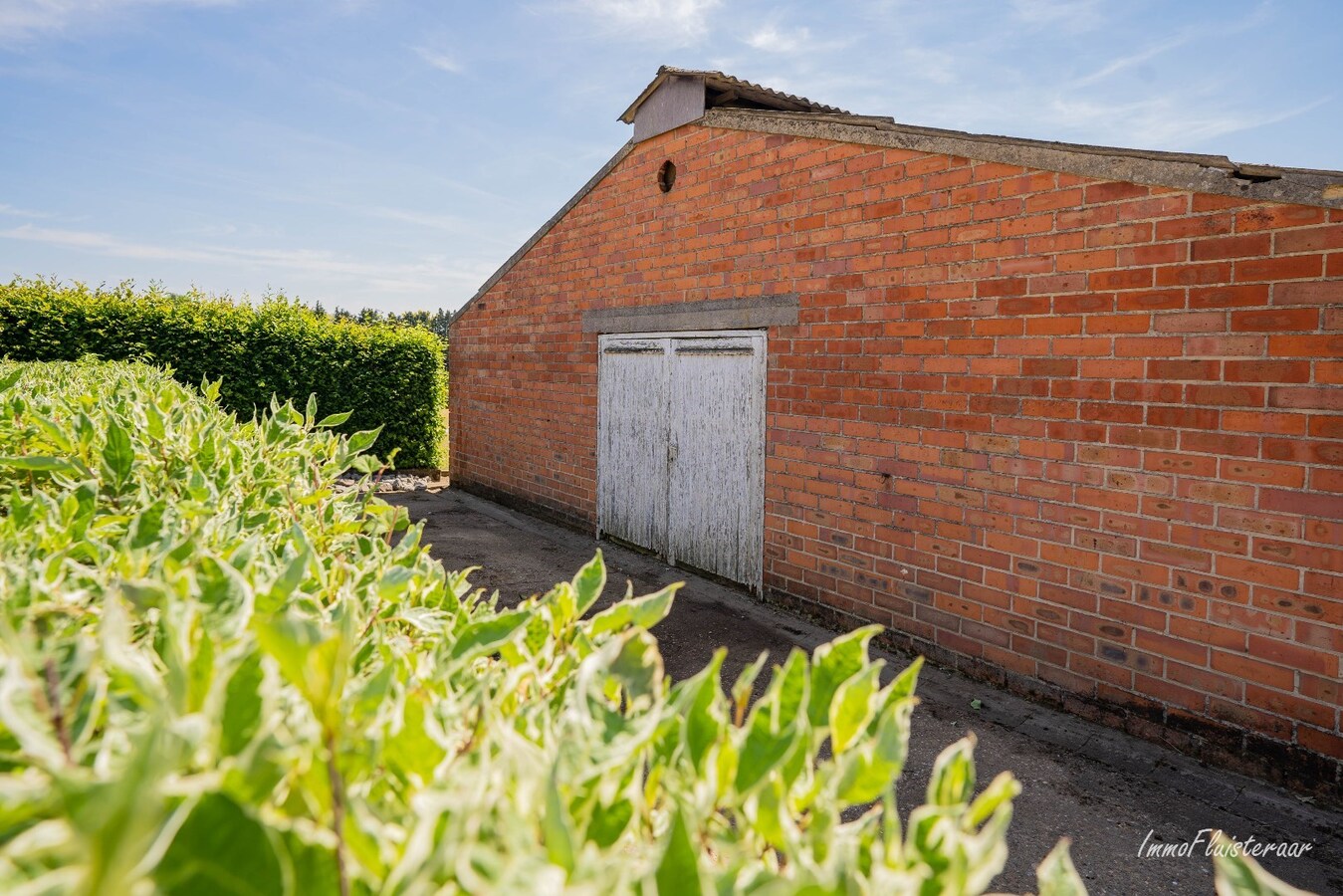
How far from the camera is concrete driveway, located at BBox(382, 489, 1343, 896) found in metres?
3.45

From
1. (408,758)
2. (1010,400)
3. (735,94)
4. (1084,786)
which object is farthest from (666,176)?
(408,758)

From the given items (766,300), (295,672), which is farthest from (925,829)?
(766,300)

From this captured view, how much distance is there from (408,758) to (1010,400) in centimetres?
493

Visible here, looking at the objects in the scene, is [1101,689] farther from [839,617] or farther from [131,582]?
[131,582]

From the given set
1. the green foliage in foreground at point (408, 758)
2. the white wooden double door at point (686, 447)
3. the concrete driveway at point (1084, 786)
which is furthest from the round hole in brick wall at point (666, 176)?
the green foliage in foreground at point (408, 758)

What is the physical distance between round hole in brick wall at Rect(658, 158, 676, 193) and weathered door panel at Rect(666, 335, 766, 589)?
1.56 m

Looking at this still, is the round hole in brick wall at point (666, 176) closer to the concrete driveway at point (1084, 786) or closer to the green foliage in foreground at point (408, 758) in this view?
the concrete driveway at point (1084, 786)

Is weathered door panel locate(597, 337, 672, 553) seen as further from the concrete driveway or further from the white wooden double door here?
the concrete driveway

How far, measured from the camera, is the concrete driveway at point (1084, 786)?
345 cm

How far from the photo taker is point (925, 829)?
2.75ft

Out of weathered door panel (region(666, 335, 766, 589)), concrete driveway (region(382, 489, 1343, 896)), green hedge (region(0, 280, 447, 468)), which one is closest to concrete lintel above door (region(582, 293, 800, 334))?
weathered door panel (region(666, 335, 766, 589))

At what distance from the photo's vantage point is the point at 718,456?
24.6 feet

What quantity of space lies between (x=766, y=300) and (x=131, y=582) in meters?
6.26

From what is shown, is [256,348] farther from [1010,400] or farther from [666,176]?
[1010,400]
